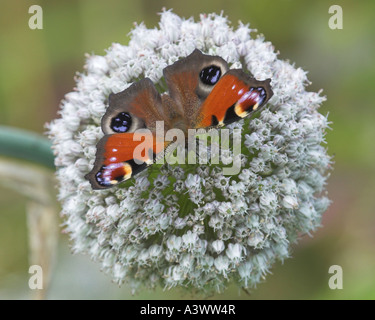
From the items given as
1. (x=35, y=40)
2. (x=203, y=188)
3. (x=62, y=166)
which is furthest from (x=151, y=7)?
(x=203, y=188)

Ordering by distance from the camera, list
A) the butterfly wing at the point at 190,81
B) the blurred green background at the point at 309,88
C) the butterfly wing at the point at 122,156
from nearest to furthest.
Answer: the butterfly wing at the point at 122,156 → the butterfly wing at the point at 190,81 → the blurred green background at the point at 309,88

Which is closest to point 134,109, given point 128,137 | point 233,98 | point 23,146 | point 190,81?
point 128,137

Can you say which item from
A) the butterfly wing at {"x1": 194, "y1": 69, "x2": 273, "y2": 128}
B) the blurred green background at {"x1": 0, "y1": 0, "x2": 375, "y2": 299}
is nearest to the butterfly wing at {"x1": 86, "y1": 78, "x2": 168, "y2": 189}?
the butterfly wing at {"x1": 194, "y1": 69, "x2": 273, "y2": 128}

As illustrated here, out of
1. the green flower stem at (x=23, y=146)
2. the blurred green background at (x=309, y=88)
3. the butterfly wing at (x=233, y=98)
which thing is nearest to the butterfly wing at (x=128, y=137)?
the butterfly wing at (x=233, y=98)

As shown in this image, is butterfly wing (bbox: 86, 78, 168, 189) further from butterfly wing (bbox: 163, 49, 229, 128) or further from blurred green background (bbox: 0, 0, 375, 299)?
blurred green background (bbox: 0, 0, 375, 299)

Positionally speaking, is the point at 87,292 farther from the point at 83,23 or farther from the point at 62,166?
the point at 83,23

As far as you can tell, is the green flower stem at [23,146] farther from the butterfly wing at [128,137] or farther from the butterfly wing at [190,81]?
the butterfly wing at [190,81]

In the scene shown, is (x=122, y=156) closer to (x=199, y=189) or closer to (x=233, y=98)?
(x=199, y=189)
